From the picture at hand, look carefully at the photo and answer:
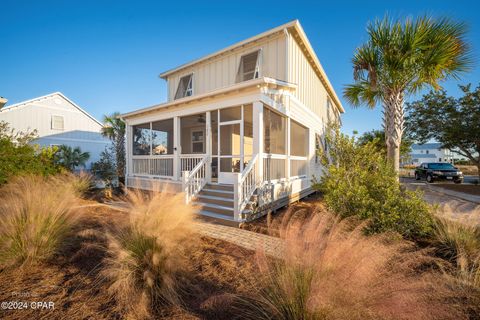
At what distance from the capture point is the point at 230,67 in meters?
10.2

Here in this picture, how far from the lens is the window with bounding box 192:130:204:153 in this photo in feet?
39.9

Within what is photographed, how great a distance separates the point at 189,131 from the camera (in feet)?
41.1

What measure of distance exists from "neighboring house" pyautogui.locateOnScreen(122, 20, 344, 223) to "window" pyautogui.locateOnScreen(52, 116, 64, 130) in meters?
14.5

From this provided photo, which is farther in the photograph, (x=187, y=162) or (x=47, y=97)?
(x=47, y=97)

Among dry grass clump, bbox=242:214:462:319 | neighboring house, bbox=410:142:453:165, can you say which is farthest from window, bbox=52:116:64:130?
neighboring house, bbox=410:142:453:165

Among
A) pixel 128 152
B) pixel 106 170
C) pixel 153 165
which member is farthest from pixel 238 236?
pixel 106 170

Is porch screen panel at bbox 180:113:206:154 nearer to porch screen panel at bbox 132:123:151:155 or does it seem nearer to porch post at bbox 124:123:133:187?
porch screen panel at bbox 132:123:151:155

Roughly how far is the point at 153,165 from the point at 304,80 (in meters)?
8.39

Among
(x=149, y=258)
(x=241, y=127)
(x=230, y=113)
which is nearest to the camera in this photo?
(x=149, y=258)

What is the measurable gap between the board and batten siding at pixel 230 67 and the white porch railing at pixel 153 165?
4255 millimetres

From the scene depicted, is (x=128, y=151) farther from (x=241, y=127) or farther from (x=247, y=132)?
(x=241, y=127)

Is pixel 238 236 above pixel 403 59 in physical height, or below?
below

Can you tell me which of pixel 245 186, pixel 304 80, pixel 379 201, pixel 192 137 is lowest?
pixel 379 201

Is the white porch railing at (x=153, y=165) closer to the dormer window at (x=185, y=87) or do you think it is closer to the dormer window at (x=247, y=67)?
the dormer window at (x=185, y=87)
